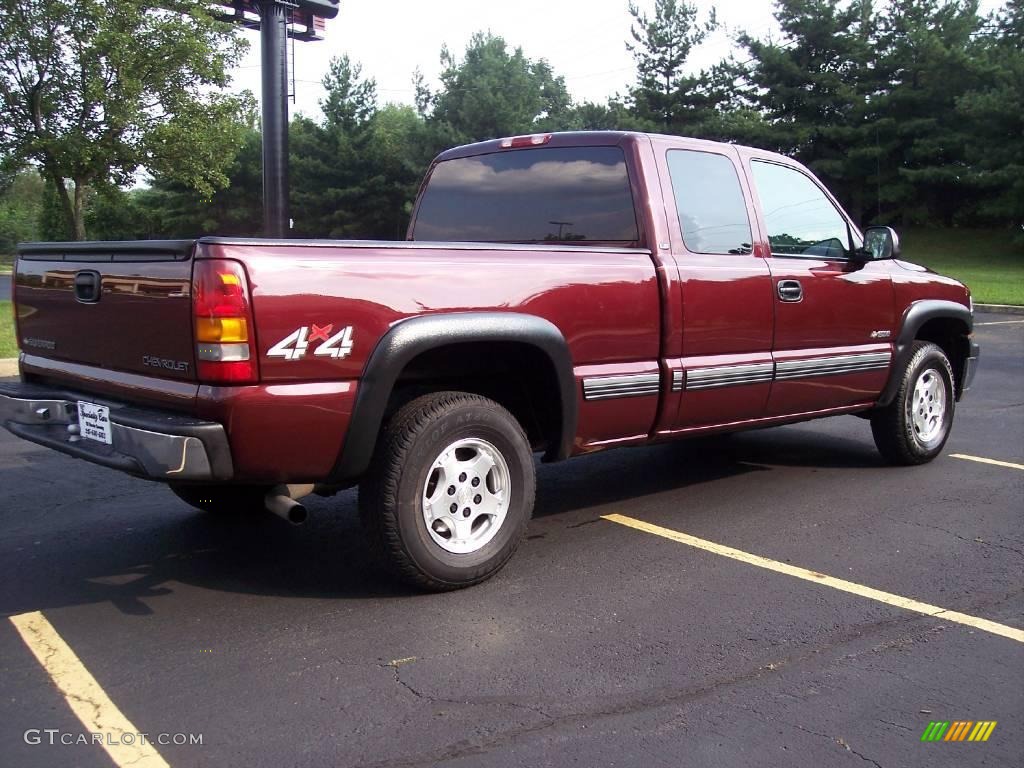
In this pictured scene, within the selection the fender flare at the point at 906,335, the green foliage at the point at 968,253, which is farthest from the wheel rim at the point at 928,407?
the green foliage at the point at 968,253

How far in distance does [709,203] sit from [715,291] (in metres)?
0.55

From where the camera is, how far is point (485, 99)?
43.2m

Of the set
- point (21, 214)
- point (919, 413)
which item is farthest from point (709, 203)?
point (21, 214)

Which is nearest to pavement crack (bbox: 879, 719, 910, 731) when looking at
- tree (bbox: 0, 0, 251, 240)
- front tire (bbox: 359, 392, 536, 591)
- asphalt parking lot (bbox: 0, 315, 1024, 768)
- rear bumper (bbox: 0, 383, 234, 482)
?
asphalt parking lot (bbox: 0, 315, 1024, 768)

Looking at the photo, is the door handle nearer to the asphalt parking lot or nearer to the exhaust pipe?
the asphalt parking lot

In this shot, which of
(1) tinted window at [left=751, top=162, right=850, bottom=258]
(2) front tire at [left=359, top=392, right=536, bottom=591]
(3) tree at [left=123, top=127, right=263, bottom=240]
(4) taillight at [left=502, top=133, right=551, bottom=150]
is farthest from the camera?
(3) tree at [left=123, top=127, right=263, bottom=240]

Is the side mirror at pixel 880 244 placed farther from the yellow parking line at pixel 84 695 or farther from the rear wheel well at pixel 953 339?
the yellow parking line at pixel 84 695

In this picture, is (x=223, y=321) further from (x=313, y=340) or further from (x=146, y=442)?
(x=146, y=442)

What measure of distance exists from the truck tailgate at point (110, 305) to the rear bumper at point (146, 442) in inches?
6.9

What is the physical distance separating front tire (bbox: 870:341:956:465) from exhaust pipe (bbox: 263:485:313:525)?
398cm

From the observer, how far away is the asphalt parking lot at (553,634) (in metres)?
2.88

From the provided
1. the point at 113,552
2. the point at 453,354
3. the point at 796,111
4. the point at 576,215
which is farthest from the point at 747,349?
the point at 796,111

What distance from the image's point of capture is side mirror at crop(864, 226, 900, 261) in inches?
229

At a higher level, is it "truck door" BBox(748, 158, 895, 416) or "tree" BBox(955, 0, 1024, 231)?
"tree" BBox(955, 0, 1024, 231)
